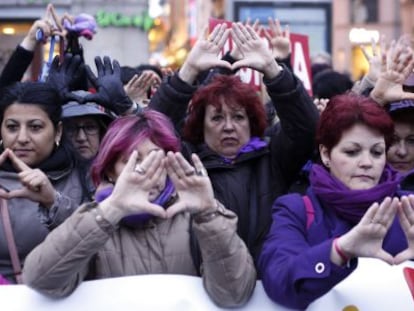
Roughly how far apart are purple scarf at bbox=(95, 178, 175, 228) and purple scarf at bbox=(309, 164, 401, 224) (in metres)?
0.54

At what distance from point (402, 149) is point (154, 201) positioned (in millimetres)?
1504

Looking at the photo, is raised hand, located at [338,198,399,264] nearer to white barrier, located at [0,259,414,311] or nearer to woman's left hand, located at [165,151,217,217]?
white barrier, located at [0,259,414,311]

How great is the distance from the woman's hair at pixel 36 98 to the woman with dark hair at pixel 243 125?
474 mm

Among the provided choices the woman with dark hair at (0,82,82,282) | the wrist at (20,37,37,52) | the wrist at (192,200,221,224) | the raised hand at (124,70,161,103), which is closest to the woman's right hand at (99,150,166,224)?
the wrist at (192,200,221,224)

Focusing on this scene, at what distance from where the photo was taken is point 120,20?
47.8ft

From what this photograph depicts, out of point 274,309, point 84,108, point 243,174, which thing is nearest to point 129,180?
point 274,309

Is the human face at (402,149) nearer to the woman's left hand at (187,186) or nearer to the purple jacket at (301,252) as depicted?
the purple jacket at (301,252)

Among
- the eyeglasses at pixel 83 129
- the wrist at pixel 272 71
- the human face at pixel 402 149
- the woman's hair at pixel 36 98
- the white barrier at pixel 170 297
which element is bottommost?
the white barrier at pixel 170 297

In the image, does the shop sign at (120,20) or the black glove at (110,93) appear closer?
the black glove at (110,93)

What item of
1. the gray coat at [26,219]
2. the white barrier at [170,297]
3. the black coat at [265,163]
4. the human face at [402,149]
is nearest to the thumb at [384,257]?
the white barrier at [170,297]

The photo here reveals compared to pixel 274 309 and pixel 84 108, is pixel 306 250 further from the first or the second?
pixel 84 108

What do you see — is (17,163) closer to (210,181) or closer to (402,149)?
(210,181)

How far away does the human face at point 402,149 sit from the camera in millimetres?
4398

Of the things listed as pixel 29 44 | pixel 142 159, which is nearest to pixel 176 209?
pixel 142 159
